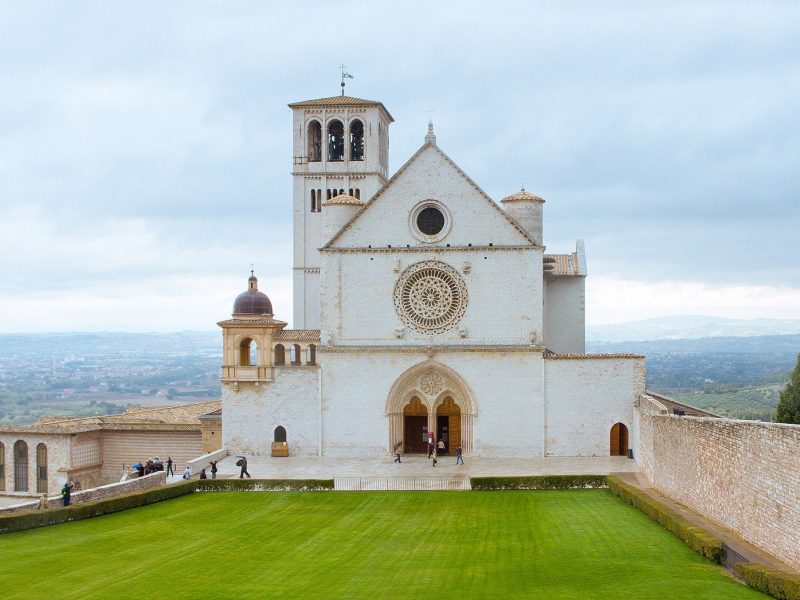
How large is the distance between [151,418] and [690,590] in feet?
132

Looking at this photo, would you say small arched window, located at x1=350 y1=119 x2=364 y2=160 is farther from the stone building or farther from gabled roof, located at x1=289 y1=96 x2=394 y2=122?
the stone building

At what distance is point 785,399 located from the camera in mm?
57750

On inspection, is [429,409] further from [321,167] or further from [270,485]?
[321,167]

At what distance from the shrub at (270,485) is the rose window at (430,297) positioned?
10.4 metres

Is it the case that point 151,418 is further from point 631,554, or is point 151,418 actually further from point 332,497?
point 631,554

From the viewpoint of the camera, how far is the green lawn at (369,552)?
Answer: 22734mm

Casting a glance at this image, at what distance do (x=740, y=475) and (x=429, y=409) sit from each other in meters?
22.9

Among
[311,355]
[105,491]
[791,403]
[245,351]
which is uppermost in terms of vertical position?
[245,351]

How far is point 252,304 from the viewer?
51.8 meters

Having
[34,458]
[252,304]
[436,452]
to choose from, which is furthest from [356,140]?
[34,458]

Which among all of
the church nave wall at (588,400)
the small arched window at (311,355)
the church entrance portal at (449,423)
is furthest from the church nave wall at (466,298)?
the small arched window at (311,355)

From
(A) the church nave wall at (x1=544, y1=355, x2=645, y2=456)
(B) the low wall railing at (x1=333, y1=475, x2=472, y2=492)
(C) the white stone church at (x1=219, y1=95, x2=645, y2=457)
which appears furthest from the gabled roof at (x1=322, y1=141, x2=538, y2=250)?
(B) the low wall railing at (x1=333, y1=475, x2=472, y2=492)

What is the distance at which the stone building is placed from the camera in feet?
165

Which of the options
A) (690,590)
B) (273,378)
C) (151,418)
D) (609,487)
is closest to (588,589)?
(690,590)
